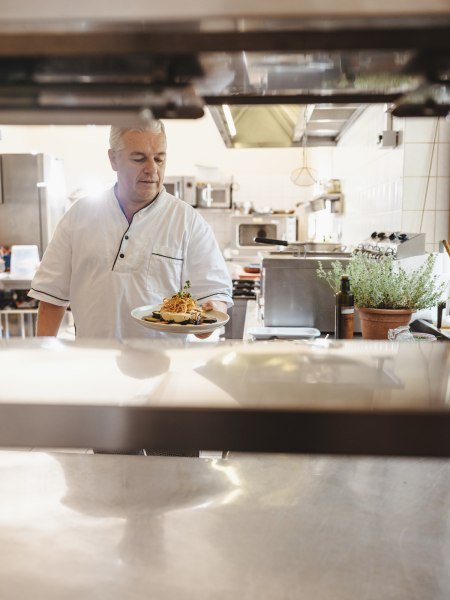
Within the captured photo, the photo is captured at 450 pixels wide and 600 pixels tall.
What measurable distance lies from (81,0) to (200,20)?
0.09m

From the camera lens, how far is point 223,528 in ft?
2.89

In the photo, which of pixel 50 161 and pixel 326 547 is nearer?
pixel 326 547

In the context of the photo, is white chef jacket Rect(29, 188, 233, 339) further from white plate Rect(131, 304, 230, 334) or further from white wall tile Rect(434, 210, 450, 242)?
white wall tile Rect(434, 210, 450, 242)

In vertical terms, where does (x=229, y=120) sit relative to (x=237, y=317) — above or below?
above

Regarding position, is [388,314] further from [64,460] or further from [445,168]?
[445,168]

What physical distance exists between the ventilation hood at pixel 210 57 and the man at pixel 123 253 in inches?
59.4

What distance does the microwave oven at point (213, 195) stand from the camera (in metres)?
7.21

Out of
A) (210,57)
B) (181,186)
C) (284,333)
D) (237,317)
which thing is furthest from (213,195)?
(210,57)

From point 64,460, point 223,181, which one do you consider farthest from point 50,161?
point 64,460

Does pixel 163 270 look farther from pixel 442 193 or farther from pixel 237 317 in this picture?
pixel 442 193

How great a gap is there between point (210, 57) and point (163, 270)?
5.63 ft

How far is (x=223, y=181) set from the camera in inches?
324

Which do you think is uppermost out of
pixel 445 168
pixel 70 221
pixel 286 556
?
pixel 445 168

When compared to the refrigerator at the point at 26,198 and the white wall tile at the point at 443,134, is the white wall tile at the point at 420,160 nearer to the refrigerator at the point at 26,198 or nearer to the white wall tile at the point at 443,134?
the white wall tile at the point at 443,134
